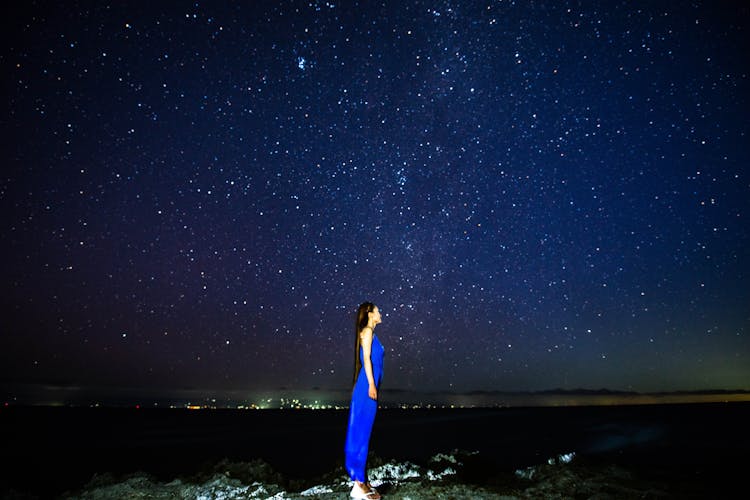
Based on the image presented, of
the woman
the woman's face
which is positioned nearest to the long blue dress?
the woman

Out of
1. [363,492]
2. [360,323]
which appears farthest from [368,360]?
[363,492]

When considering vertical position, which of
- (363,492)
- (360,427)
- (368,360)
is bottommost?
(363,492)

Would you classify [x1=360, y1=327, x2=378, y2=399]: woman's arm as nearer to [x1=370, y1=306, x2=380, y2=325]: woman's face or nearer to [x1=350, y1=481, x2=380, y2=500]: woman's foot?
[x1=370, y1=306, x2=380, y2=325]: woman's face

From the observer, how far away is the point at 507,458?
2312cm

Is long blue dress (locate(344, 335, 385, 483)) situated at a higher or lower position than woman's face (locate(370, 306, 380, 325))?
lower

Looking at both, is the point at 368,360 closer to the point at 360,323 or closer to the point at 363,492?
the point at 360,323

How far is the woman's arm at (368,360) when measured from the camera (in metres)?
5.09

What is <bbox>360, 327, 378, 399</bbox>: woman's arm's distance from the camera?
5086mm

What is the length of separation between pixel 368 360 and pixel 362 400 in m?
0.52

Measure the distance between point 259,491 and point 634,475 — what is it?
628 centimetres

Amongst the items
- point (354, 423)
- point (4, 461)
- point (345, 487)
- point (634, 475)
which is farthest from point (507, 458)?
point (4, 461)

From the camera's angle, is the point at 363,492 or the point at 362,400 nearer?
the point at 363,492

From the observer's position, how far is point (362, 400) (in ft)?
16.9

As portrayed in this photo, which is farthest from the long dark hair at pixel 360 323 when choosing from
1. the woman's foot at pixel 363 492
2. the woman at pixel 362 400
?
the woman's foot at pixel 363 492
